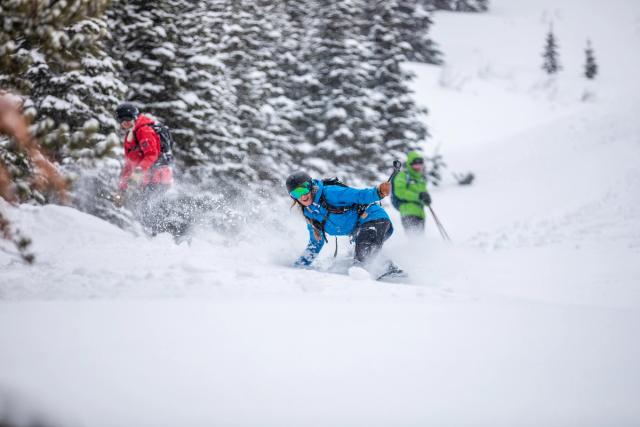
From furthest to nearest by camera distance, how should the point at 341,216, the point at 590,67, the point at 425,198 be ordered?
the point at 590,67, the point at 425,198, the point at 341,216

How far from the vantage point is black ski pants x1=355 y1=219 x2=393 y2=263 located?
5992 millimetres

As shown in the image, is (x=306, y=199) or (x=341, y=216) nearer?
(x=306, y=199)

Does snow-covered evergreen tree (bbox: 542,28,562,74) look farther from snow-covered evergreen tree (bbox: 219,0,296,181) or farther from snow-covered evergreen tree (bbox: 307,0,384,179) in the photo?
snow-covered evergreen tree (bbox: 219,0,296,181)

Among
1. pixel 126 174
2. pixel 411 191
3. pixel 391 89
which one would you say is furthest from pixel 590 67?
pixel 126 174

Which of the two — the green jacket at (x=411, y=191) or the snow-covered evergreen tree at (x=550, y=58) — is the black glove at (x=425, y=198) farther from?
the snow-covered evergreen tree at (x=550, y=58)

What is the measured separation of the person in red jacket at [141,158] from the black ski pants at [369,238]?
12.5ft

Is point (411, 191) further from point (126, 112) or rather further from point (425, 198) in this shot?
point (126, 112)

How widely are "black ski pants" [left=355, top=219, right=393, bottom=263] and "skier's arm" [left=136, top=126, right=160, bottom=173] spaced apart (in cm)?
377

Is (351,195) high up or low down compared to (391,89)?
up

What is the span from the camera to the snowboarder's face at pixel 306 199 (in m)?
5.72

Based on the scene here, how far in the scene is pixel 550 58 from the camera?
40.2 metres

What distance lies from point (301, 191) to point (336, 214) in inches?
28.7

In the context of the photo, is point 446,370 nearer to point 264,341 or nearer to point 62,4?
point 264,341

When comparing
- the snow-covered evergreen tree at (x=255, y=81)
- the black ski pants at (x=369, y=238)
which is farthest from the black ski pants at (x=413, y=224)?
the snow-covered evergreen tree at (x=255, y=81)
